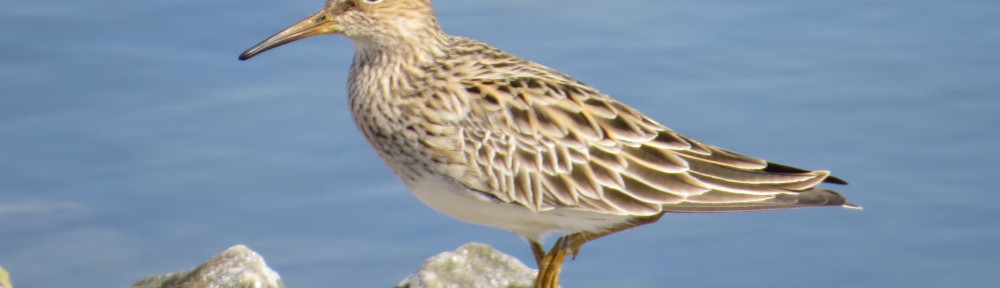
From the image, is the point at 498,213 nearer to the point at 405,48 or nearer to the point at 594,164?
the point at 594,164

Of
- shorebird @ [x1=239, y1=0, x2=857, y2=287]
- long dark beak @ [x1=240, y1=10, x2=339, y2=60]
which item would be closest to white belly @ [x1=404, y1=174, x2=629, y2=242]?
shorebird @ [x1=239, y1=0, x2=857, y2=287]

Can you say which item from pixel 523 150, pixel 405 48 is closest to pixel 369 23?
pixel 405 48

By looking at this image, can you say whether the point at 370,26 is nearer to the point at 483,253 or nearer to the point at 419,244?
the point at 483,253

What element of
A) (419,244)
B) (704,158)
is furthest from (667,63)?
(704,158)

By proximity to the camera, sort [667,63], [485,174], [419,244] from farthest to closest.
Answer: [667,63] < [419,244] < [485,174]

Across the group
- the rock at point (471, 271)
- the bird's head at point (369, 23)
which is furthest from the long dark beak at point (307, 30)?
the rock at point (471, 271)

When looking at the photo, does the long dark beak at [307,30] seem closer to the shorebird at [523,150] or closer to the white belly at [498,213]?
the shorebird at [523,150]
